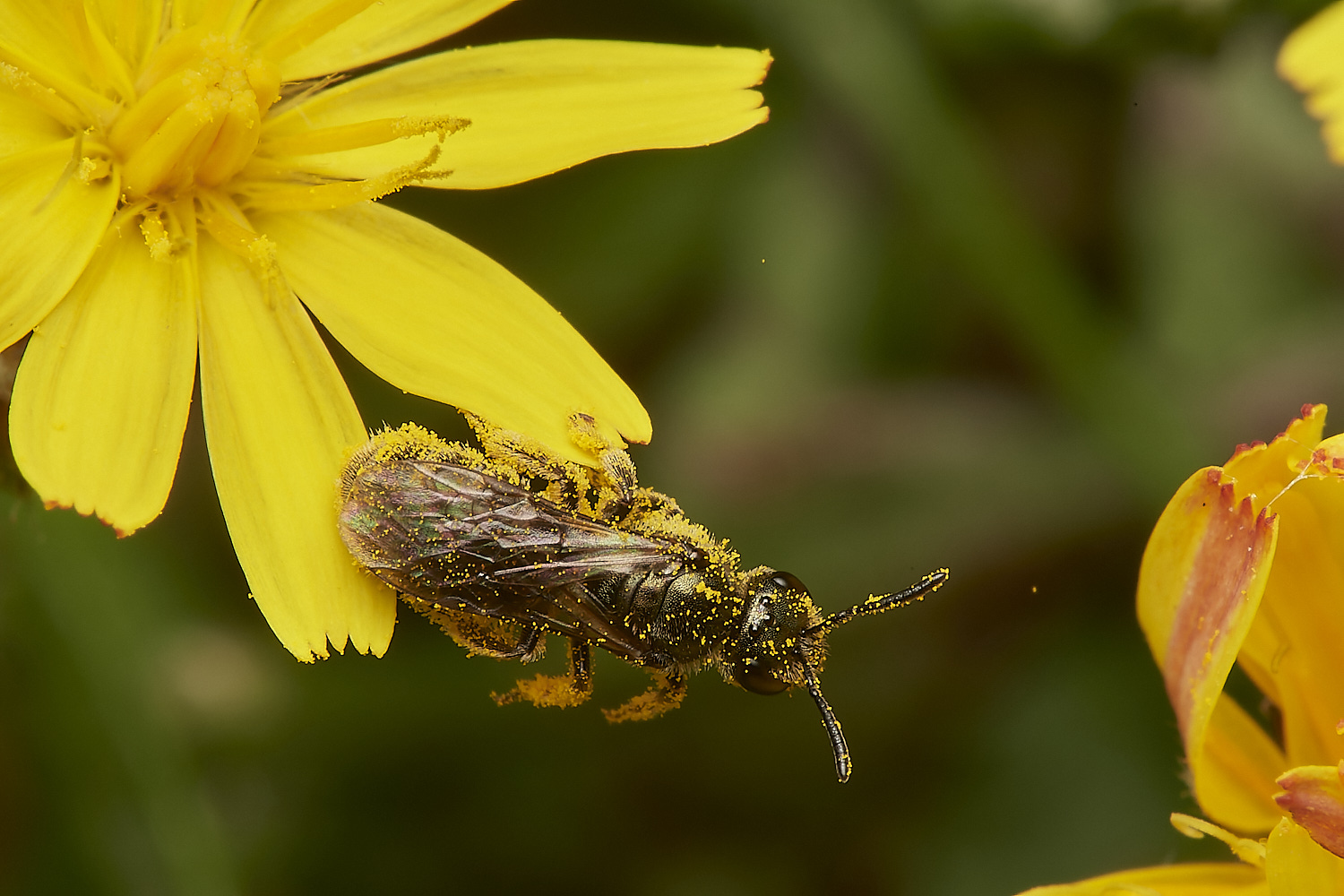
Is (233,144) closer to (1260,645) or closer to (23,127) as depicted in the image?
(23,127)

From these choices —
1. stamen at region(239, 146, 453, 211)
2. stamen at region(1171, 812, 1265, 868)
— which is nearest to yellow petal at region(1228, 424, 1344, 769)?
stamen at region(1171, 812, 1265, 868)

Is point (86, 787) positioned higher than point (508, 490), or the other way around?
point (508, 490)

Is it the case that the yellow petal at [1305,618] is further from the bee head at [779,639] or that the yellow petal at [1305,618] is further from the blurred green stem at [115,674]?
the blurred green stem at [115,674]

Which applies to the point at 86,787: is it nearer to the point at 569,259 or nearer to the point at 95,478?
the point at 95,478

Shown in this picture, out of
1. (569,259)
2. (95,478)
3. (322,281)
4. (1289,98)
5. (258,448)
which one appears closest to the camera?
(95,478)

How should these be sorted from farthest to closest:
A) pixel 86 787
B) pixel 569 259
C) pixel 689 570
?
pixel 569 259 < pixel 86 787 < pixel 689 570

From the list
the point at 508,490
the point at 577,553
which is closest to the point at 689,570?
the point at 577,553

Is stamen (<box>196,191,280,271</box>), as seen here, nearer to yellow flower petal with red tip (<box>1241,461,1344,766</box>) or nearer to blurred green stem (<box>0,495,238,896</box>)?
blurred green stem (<box>0,495,238,896</box>)
